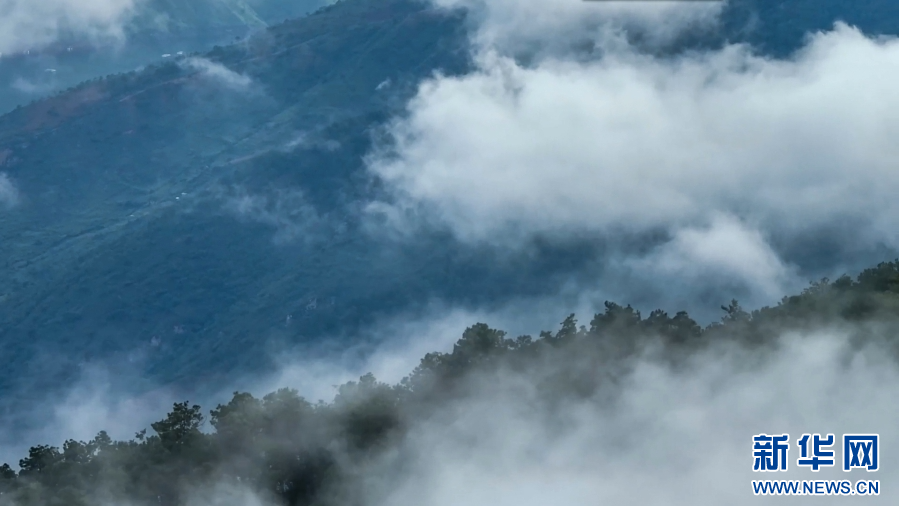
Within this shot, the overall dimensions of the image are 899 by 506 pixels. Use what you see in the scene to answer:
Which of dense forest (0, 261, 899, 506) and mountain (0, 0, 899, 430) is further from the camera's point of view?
mountain (0, 0, 899, 430)

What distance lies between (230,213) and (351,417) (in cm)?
7419

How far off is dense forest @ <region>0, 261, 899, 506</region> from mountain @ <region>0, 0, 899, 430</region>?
54200mm

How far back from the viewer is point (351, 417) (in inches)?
1588

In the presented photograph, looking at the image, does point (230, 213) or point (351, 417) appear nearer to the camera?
point (351, 417)

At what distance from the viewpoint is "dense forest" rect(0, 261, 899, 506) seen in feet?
125

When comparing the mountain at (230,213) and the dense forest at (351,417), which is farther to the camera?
the mountain at (230,213)

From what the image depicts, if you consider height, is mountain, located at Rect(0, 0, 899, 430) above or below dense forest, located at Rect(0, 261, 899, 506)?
above

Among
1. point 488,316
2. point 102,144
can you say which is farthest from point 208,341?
point 102,144

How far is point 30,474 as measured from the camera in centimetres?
4084

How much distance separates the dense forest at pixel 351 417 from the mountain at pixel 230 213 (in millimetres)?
54200

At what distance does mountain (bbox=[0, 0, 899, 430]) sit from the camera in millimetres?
99625

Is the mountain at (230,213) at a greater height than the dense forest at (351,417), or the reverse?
the mountain at (230,213)

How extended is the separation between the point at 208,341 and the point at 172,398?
650 centimetres

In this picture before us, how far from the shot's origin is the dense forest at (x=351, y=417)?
38156mm
